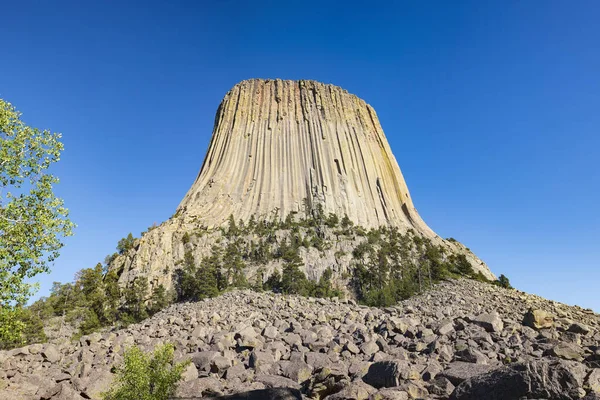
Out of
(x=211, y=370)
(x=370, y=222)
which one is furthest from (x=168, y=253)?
(x=211, y=370)

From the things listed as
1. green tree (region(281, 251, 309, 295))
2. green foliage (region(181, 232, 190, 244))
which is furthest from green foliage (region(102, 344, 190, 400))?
green foliage (region(181, 232, 190, 244))

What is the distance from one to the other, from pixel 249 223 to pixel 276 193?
10.2 m

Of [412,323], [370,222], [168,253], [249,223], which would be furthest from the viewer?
[370,222]

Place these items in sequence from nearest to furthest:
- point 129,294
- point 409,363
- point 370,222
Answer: point 409,363 → point 129,294 → point 370,222

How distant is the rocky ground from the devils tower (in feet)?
112

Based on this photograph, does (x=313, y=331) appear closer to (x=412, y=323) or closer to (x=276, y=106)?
(x=412, y=323)

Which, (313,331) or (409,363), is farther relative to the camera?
(313,331)

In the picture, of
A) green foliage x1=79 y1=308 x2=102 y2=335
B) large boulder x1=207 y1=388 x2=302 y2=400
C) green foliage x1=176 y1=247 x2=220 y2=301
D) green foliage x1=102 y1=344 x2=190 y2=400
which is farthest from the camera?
green foliage x1=176 y1=247 x2=220 y2=301

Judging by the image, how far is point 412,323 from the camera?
56.3ft

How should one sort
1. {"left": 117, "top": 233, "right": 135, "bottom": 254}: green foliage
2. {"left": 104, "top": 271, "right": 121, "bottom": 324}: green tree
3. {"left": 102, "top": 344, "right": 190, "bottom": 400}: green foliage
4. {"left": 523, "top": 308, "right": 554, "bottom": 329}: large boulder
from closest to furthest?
{"left": 102, "top": 344, "right": 190, "bottom": 400}: green foliage, {"left": 523, "top": 308, "right": 554, "bottom": 329}: large boulder, {"left": 104, "top": 271, "right": 121, "bottom": 324}: green tree, {"left": 117, "top": 233, "right": 135, "bottom": 254}: green foliage

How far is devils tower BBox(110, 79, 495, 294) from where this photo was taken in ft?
187

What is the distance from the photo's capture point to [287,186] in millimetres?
75375

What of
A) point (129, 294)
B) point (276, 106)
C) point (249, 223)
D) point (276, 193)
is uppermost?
point (276, 106)

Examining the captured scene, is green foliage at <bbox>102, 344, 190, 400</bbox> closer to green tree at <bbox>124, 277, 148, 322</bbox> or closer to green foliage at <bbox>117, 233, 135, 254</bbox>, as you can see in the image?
green tree at <bbox>124, 277, 148, 322</bbox>
